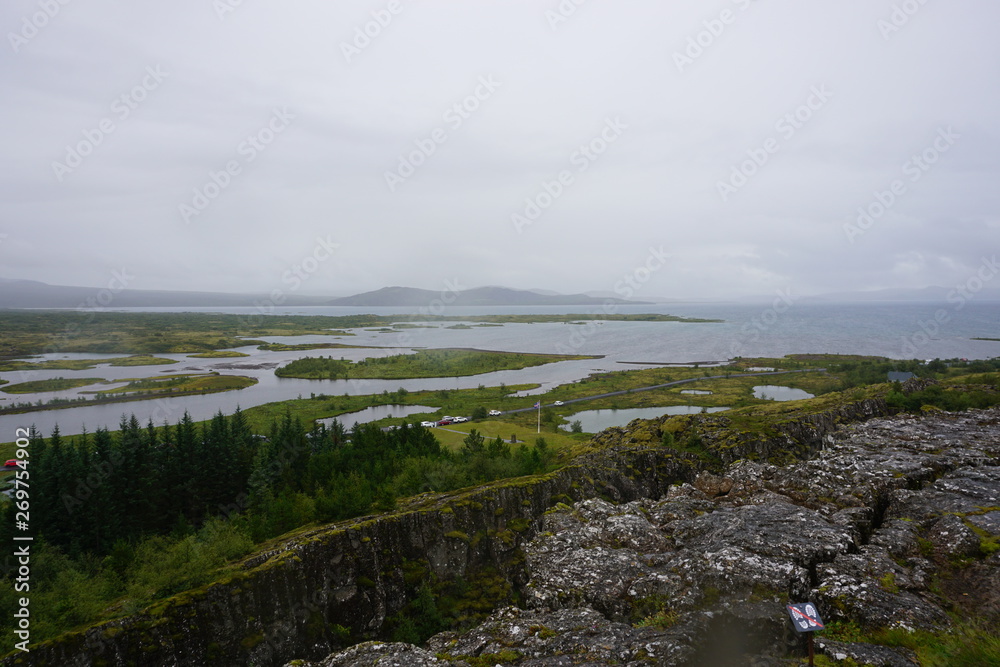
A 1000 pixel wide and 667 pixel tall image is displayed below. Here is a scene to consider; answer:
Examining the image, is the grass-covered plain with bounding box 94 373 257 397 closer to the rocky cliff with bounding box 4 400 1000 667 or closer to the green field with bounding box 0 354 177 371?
the green field with bounding box 0 354 177 371

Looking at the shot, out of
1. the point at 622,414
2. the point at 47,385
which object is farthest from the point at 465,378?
the point at 47,385

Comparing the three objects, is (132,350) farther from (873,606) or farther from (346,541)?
(873,606)

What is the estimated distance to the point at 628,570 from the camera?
2017 centimetres

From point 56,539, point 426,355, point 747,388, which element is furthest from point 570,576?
point 426,355

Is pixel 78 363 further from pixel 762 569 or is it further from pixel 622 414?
pixel 762 569

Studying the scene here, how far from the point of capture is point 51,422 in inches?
2886

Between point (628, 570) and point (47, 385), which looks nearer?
point (628, 570)

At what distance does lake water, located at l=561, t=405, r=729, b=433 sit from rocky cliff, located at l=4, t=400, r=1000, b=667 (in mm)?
40756

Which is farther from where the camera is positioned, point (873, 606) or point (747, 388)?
point (747, 388)

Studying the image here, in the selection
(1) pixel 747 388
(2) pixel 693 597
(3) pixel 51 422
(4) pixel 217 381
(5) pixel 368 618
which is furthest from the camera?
(4) pixel 217 381

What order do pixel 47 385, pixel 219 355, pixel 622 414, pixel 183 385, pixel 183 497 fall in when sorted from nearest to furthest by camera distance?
pixel 183 497 → pixel 622 414 → pixel 47 385 → pixel 183 385 → pixel 219 355

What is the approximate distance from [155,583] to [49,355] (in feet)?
586

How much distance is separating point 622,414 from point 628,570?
59625 millimetres

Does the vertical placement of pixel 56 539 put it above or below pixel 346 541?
below
